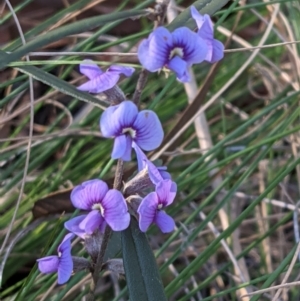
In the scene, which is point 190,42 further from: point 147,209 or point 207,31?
point 147,209

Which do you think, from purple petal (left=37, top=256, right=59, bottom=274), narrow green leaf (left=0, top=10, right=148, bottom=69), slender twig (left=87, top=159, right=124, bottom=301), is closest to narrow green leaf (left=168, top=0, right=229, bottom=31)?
narrow green leaf (left=0, top=10, right=148, bottom=69)

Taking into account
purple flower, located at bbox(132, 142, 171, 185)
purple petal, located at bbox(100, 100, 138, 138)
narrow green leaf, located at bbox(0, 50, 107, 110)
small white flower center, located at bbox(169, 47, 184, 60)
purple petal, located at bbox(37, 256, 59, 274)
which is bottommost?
purple petal, located at bbox(37, 256, 59, 274)

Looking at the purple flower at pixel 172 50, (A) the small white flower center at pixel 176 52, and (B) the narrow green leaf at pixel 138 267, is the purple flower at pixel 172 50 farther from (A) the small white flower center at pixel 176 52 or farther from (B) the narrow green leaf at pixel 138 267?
(B) the narrow green leaf at pixel 138 267

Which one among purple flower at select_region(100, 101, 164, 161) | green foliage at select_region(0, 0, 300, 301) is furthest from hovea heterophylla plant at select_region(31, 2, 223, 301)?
green foliage at select_region(0, 0, 300, 301)

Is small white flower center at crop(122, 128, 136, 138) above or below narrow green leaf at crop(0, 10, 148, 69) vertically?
below

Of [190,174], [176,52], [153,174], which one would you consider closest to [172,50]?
[176,52]

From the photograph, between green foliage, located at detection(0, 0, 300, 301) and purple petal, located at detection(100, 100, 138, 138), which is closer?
purple petal, located at detection(100, 100, 138, 138)

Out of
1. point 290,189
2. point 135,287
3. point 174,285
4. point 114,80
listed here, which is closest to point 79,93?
point 114,80

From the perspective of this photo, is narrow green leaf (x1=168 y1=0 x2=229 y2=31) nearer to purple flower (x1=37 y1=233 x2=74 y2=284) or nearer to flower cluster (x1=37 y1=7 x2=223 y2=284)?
flower cluster (x1=37 y1=7 x2=223 y2=284)
